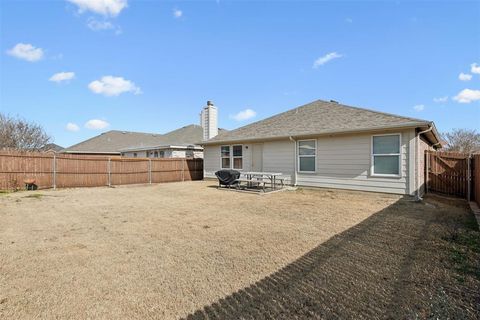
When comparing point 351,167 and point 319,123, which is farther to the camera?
point 319,123

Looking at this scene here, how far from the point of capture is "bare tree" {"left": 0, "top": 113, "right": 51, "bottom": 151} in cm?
1995

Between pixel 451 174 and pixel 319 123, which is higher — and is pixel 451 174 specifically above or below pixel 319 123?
below

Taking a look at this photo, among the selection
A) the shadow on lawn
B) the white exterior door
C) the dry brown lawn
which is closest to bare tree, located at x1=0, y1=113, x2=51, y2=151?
the dry brown lawn

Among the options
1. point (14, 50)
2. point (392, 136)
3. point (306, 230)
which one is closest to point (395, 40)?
point (392, 136)

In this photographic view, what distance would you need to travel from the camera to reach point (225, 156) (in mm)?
15102

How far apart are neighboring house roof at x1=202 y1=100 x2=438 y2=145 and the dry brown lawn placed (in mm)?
3772

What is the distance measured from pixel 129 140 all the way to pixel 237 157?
18.2 metres

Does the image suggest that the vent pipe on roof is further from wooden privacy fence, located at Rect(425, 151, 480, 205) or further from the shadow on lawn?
the shadow on lawn

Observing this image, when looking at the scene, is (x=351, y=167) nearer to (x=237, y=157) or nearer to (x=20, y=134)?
(x=237, y=157)

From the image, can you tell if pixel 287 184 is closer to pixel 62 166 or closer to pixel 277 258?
pixel 277 258

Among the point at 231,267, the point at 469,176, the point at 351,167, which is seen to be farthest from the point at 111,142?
the point at 469,176

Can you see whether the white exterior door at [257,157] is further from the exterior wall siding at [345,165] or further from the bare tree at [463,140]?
the bare tree at [463,140]

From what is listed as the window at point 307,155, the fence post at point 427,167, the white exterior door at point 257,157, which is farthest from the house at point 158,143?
the fence post at point 427,167

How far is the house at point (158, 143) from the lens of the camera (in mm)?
17078
